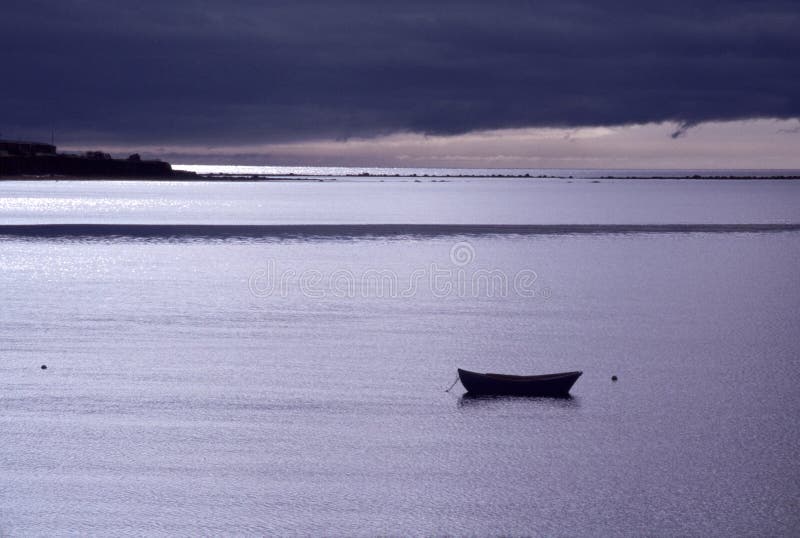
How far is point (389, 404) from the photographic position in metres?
20.8

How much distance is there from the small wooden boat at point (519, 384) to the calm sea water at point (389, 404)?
389mm

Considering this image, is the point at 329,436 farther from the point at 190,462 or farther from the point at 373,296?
the point at 373,296

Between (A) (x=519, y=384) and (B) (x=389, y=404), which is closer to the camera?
(B) (x=389, y=404)

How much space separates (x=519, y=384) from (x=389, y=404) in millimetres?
2985

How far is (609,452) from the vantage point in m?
18.0

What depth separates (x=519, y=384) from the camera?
72.4 feet

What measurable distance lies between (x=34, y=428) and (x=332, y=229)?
183 ft

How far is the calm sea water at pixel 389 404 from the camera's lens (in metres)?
14.9

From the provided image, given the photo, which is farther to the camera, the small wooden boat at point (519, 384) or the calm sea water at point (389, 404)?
the small wooden boat at point (519, 384)

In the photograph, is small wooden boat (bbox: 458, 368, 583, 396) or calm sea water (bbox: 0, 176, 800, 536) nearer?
calm sea water (bbox: 0, 176, 800, 536)

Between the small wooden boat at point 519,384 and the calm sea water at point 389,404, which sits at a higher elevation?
the small wooden boat at point 519,384

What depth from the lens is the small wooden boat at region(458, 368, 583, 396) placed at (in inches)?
859

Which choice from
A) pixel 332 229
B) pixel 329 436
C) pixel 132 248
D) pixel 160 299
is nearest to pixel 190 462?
pixel 329 436

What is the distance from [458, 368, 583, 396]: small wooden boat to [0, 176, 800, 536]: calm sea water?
389 mm
